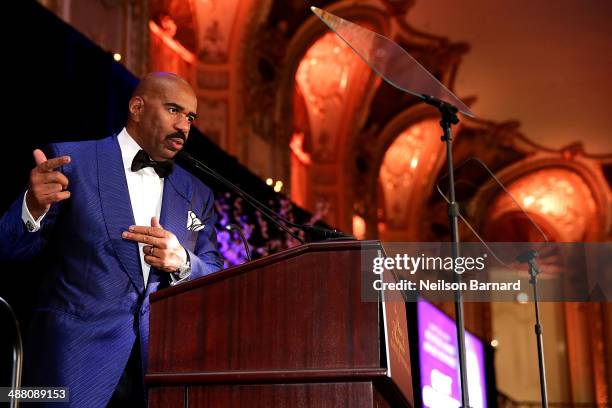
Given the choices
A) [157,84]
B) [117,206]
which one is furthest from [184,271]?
[157,84]

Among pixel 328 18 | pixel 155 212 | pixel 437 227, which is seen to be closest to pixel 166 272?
pixel 155 212

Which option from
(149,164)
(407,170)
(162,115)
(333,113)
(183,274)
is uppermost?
(407,170)

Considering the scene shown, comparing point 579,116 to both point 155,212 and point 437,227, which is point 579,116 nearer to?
point 437,227

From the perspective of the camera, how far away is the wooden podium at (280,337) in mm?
1870

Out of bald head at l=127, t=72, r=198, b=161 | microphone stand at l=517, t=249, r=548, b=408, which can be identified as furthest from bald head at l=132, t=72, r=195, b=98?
microphone stand at l=517, t=249, r=548, b=408

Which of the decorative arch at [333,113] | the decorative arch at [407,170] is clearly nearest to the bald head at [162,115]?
the decorative arch at [333,113]

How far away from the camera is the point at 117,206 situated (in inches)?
94.1

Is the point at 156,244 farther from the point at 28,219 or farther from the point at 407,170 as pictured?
the point at 407,170

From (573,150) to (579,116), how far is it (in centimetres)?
102

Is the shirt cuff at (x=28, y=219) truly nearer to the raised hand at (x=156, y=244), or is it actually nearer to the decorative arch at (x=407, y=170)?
the raised hand at (x=156, y=244)

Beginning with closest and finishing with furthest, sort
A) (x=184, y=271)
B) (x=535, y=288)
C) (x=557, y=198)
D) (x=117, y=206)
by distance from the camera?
(x=184, y=271) → (x=117, y=206) → (x=535, y=288) → (x=557, y=198)

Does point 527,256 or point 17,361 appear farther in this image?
point 527,256

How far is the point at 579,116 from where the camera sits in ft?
48.1

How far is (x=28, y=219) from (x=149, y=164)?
404mm
